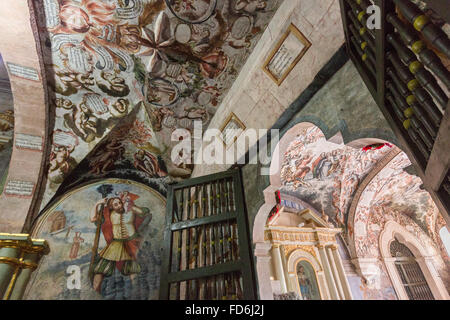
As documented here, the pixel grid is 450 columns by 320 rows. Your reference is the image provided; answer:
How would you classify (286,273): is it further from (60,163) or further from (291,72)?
(60,163)

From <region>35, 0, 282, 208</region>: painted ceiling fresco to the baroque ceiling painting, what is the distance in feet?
2.46

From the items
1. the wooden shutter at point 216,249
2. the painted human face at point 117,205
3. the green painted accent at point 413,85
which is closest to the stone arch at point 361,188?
the wooden shutter at point 216,249

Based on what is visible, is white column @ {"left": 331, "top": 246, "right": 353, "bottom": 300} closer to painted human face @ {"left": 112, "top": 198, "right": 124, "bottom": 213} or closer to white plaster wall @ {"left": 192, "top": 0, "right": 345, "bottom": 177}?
white plaster wall @ {"left": 192, "top": 0, "right": 345, "bottom": 177}

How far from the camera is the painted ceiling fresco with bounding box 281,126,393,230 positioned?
7077mm

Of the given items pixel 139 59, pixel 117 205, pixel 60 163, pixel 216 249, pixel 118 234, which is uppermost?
pixel 139 59

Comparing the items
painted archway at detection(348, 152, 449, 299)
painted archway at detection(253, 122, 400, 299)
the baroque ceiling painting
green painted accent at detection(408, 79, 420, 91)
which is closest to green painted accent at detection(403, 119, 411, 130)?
green painted accent at detection(408, 79, 420, 91)

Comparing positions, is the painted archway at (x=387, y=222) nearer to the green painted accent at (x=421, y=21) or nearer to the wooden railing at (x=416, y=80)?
the wooden railing at (x=416, y=80)

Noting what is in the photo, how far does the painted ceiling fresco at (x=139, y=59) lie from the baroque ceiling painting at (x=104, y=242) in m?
0.75

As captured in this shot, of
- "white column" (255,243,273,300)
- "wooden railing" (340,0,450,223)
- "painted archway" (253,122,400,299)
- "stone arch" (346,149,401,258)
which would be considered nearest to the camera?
"wooden railing" (340,0,450,223)

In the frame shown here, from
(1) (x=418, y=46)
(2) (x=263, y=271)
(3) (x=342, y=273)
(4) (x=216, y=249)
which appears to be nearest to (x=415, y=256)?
(3) (x=342, y=273)

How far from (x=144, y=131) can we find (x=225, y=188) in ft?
8.99

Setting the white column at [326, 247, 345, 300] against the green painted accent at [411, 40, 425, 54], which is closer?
the green painted accent at [411, 40, 425, 54]

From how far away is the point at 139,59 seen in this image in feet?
14.2

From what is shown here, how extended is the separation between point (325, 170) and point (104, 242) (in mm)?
6600
